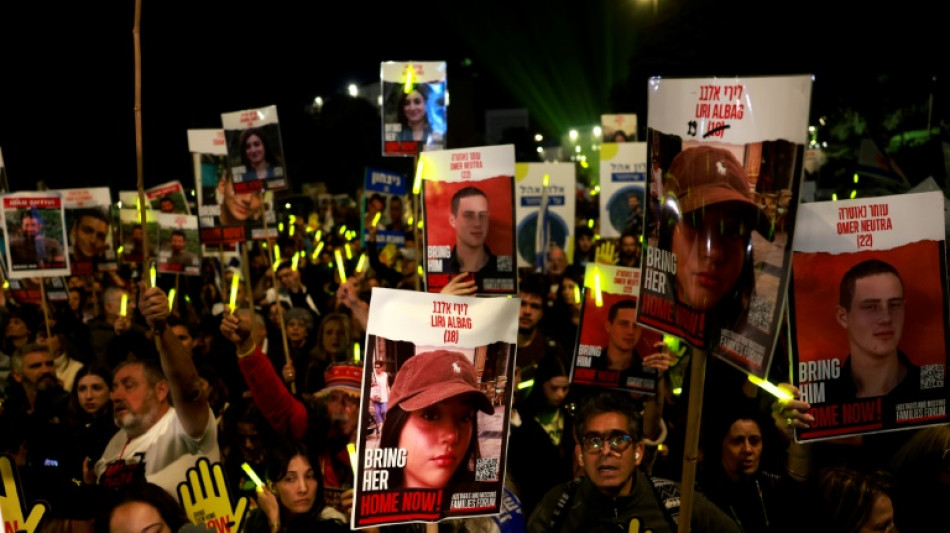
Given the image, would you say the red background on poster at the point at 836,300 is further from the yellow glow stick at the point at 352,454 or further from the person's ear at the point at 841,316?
the yellow glow stick at the point at 352,454

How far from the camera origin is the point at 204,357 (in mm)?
10188

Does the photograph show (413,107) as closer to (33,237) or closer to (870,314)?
(33,237)

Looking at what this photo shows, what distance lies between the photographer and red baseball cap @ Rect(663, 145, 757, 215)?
364cm

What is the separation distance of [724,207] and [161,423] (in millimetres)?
3484

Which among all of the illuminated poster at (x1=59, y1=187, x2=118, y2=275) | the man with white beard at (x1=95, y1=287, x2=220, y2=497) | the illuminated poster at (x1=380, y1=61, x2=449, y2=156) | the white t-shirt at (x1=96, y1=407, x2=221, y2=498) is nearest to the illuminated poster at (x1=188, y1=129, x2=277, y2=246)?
the illuminated poster at (x1=59, y1=187, x2=118, y2=275)

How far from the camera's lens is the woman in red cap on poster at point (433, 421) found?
4332 millimetres

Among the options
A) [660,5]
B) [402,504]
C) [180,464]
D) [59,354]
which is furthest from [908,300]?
[660,5]

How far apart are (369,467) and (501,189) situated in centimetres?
308

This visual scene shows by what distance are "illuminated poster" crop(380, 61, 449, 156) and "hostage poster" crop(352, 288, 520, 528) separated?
5.61 m

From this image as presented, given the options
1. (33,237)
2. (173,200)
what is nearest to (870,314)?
(33,237)

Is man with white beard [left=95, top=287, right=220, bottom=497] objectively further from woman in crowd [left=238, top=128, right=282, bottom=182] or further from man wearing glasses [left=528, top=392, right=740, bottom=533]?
woman in crowd [left=238, top=128, right=282, bottom=182]

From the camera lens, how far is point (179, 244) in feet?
44.8

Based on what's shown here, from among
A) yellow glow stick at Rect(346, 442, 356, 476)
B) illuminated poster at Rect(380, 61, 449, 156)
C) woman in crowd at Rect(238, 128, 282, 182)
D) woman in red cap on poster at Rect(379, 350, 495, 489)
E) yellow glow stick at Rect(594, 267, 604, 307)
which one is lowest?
yellow glow stick at Rect(346, 442, 356, 476)

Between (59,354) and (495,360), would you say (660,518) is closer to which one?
(495,360)
